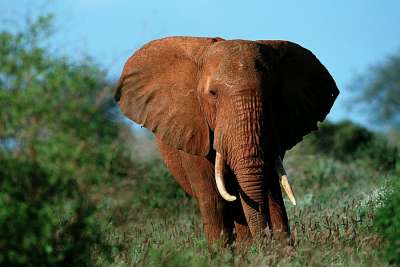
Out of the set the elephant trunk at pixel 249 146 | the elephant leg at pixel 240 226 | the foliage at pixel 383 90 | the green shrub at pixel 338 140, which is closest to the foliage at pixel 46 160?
the elephant trunk at pixel 249 146

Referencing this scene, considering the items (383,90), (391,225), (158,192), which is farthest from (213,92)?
(383,90)

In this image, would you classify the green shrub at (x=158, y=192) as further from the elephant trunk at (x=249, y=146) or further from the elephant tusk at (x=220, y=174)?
the elephant trunk at (x=249, y=146)

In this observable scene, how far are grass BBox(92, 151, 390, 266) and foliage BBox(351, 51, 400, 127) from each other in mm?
30530

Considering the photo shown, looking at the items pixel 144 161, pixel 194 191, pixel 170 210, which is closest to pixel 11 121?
pixel 194 191

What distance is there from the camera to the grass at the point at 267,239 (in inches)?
360

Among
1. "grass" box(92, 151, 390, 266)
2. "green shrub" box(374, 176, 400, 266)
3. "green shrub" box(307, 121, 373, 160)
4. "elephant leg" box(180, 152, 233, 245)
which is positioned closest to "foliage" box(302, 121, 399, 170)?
"green shrub" box(307, 121, 373, 160)

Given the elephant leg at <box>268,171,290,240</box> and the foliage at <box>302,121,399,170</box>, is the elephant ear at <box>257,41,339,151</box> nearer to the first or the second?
the elephant leg at <box>268,171,290,240</box>

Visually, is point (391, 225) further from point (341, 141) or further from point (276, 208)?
point (341, 141)

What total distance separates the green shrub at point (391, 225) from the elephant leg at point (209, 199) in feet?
4.86

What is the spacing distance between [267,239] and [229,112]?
3.77 ft

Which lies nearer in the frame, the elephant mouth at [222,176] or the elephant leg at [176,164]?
the elephant mouth at [222,176]

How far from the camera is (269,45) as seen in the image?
35.3ft

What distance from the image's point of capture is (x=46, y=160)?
7.91 m

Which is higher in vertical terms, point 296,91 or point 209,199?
point 296,91
